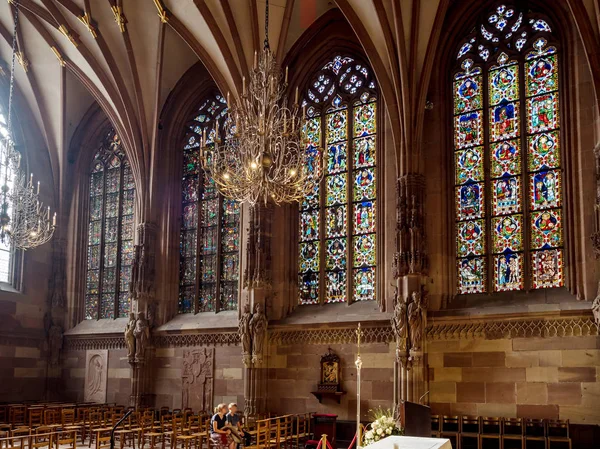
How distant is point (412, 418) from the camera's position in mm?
9531

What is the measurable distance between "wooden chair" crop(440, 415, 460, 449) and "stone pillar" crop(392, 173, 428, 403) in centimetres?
72

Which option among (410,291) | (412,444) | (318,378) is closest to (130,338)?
(318,378)

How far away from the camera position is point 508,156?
17469mm

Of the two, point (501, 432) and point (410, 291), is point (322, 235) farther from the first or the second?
point (501, 432)

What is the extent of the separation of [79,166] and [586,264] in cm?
1708

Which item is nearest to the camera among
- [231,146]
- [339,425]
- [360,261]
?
[231,146]

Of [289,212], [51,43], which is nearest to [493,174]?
[289,212]

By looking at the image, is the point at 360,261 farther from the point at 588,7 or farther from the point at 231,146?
the point at 588,7

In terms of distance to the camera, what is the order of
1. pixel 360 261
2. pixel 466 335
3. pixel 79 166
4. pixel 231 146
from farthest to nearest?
1. pixel 79 166
2. pixel 360 261
3. pixel 466 335
4. pixel 231 146

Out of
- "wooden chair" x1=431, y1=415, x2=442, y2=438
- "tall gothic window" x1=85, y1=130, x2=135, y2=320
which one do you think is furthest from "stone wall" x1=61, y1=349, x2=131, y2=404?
"wooden chair" x1=431, y1=415, x2=442, y2=438

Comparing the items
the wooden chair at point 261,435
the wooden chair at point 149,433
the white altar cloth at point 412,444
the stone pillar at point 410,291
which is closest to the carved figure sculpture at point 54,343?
the wooden chair at point 149,433

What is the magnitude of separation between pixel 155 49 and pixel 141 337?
8449mm

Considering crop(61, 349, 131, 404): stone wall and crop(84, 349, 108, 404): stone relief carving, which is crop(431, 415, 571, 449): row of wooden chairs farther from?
crop(84, 349, 108, 404): stone relief carving

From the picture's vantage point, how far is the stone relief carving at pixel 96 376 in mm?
22859
